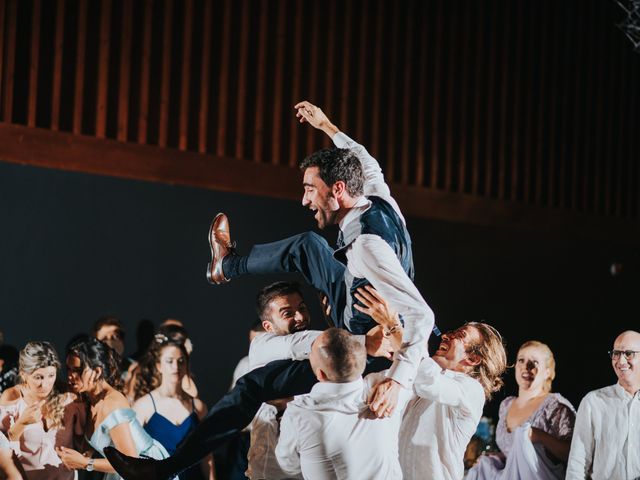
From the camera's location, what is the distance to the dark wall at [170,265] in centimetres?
624

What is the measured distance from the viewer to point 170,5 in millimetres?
6828

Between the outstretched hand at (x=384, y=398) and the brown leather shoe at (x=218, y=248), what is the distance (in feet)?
3.88

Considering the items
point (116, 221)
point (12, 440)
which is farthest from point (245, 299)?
point (12, 440)

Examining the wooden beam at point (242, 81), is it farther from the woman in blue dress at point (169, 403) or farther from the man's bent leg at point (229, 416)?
the man's bent leg at point (229, 416)

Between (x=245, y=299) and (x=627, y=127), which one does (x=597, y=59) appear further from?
(x=245, y=299)

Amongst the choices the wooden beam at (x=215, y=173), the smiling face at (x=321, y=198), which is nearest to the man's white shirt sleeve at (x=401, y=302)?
the smiling face at (x=321, y=198)

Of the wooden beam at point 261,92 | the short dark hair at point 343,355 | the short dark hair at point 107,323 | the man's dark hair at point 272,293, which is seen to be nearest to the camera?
the short dark hair at point 343,355

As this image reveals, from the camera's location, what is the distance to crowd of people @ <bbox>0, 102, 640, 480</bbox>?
3193 millimetres

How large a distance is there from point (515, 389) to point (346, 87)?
2.64m

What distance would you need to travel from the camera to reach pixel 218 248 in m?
4.29

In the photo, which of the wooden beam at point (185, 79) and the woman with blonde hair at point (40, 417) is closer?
the woman with blonde hair at point (40, 417)

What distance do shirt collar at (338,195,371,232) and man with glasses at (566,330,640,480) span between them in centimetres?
168

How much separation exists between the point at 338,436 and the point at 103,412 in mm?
1844

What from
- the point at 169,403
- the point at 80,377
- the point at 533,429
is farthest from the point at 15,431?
the point at 533,429
